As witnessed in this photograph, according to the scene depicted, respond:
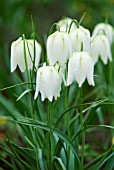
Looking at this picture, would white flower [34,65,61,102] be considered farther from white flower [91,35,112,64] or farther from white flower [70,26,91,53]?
white flower [91,35,112,64]

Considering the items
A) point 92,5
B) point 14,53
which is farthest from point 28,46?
point 92,5

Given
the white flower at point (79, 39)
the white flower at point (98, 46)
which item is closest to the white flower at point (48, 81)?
the white flower at point (79, 39)

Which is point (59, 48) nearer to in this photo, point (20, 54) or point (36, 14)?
point (20, 54)

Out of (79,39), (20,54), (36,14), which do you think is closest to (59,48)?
(79,39)

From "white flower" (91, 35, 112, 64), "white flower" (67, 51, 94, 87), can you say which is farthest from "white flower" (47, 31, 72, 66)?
"white flower" (91, 35, 112, 64)

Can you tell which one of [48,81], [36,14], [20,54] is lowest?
[48,81]
